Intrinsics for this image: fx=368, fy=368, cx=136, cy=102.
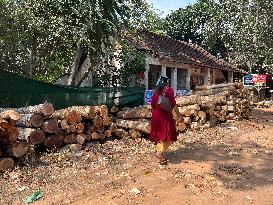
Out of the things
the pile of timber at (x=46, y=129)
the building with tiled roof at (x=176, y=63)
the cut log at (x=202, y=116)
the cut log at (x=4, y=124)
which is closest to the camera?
the cut log at (x=4, y=124)

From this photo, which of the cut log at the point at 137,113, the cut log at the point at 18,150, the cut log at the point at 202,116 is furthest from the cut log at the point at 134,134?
the cut log at the point at 18,150

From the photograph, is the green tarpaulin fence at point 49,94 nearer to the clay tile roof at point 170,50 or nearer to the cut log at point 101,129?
the cut log at point 101,129

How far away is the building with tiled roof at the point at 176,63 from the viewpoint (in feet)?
66.0

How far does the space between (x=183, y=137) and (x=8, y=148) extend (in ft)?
14.8

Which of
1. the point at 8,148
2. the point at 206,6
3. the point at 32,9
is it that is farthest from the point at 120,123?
the point at 206,6

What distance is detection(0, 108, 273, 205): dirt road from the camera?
5.56 meters

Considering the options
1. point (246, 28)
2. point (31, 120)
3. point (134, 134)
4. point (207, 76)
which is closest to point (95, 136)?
point (134, 134)

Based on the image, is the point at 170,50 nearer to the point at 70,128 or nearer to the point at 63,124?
the point at 70,128

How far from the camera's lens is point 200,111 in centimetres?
1104

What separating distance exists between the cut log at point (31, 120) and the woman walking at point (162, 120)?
2482 mm

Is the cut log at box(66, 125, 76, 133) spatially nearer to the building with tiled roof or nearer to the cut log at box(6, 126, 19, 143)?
the cut log at box(6, 126, 19, 143)

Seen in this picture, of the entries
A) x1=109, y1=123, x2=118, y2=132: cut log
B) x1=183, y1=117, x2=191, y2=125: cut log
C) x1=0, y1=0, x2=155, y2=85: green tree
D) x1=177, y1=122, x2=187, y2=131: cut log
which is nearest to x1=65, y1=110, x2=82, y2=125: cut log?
x1=109, y1=123, x2=118, y2=132: cut log

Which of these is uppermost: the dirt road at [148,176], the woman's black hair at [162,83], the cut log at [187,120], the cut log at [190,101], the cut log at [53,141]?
the woman's black hair at [162,83]

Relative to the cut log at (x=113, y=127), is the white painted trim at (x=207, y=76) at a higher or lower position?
higher
